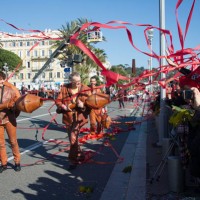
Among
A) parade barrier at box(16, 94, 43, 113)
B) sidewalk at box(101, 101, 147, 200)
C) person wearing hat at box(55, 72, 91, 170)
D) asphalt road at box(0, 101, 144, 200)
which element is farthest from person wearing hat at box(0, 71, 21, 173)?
sidewalk at box(101, 101, 147, 200)

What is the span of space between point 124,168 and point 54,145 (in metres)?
3.04

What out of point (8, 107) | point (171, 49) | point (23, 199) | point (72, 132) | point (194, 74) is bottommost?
point (23, 199)

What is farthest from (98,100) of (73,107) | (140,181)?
(140,181)

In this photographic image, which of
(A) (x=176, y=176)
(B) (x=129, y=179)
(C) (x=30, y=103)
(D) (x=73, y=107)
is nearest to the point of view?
(A) (x=176, y=176)

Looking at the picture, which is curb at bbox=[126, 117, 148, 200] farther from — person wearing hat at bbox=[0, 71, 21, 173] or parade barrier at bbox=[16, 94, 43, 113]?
person wearing hat at bbox=[0, 71, 21, 173]

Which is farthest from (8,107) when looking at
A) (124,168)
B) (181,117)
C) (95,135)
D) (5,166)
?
(95,135)

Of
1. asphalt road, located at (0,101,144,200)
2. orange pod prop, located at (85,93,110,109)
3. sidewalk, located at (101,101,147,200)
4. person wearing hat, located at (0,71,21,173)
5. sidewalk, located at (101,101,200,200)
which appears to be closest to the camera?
sidewalk, located at (101,101,200,200)

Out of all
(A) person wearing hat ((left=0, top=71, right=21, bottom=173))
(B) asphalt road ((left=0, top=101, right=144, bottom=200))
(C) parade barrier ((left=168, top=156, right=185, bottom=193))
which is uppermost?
(A) person wearing hat ((left=0, top=71, right=21, bottom=173))

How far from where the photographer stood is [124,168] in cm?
641

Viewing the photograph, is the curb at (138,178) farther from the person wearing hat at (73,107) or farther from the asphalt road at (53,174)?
the person wearing hat at (73,107)

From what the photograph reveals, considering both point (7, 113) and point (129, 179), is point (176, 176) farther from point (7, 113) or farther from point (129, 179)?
point (7, 113)

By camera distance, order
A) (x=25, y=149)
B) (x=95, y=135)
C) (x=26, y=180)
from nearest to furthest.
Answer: (x=26, y=180), (x=25, y=149), (x=95, y=135)

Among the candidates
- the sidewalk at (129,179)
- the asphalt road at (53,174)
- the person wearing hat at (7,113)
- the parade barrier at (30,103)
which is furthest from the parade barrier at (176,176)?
the person wearing hat at (7,113)

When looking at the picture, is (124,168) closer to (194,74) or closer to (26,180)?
(26,180)
